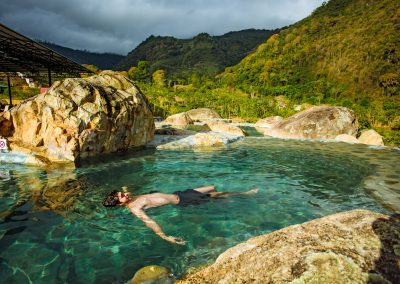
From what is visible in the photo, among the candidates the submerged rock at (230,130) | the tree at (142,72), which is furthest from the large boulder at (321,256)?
the tree at (142,72)

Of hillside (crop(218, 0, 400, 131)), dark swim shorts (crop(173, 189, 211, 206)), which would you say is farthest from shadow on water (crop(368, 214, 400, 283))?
hillside (crop(218, 0, 400, 131))

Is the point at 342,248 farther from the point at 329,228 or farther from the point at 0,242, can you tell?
the point at 0,242

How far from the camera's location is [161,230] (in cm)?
599

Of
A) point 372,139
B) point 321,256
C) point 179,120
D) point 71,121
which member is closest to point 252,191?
point 321,256

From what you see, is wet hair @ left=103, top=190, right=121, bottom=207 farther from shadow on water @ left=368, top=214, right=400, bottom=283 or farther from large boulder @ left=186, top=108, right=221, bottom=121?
large boulder @ left=186, top=108, right=221, bottom=121

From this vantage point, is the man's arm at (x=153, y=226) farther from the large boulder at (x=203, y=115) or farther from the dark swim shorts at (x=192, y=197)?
the large boulder at (x=203, y=115)

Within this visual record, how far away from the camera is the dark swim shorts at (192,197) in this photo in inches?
300

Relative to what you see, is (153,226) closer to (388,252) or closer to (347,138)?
(388,252)

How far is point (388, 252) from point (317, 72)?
294 feet

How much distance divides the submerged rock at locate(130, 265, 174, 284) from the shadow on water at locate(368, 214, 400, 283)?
265 centimetres

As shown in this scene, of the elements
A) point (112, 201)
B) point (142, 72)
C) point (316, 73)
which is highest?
point (316, 73)

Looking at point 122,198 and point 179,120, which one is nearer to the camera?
point 122,198

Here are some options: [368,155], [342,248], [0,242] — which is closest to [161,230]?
[0,242]

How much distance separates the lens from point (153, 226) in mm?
6102
